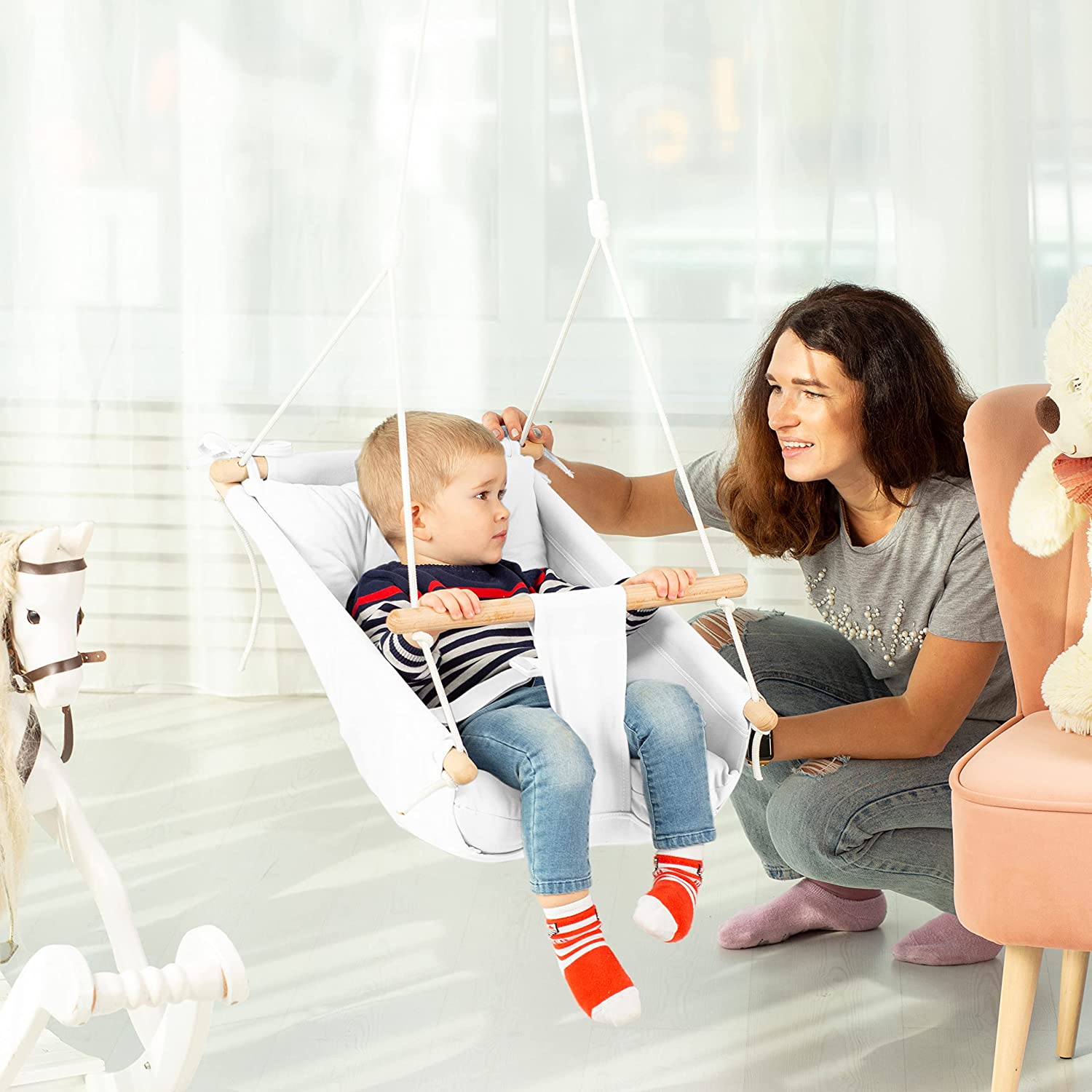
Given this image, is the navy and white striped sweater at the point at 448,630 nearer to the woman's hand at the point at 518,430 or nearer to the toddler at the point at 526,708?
the toddler at the point at 526,708

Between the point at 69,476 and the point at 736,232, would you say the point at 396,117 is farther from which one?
the point at 69,476

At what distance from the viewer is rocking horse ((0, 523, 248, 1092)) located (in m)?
1.42

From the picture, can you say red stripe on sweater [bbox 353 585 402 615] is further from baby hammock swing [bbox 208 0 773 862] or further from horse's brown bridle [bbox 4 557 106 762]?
horse's brown bridle [bbox 4 557 106 762]

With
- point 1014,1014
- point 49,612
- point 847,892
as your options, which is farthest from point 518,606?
point 847,892

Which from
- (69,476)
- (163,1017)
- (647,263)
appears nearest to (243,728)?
(69,476)

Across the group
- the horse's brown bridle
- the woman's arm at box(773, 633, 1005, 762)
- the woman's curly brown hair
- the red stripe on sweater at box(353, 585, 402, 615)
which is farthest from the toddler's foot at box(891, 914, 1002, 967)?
the horse's brown bridle

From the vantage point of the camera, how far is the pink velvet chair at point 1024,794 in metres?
1.52

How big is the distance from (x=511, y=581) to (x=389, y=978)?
2.09 feet

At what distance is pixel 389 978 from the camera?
6.96 ft

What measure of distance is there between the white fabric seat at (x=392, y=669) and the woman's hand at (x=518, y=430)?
0.10ft

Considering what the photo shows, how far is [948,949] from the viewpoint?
6.93 ft

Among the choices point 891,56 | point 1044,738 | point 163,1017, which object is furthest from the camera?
point 891,56

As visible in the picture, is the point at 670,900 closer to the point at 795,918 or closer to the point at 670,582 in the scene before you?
the point at 670,582

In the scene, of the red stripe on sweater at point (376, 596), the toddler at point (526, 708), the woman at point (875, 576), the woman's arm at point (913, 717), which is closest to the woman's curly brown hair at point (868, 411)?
the woman at point (875, 576)
